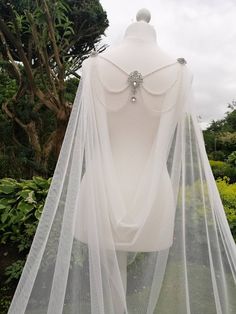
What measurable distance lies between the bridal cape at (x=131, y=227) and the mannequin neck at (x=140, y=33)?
17 centimetres

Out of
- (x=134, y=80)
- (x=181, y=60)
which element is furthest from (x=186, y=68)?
(x=134, y=80)

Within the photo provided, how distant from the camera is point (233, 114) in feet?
39.8

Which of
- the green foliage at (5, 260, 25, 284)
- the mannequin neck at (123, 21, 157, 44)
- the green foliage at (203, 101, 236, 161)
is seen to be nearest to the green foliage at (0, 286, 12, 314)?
the green foliage at (5, 260, 25, 284)

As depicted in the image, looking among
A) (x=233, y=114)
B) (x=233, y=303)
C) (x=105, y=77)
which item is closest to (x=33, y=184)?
(x=105, y=77)

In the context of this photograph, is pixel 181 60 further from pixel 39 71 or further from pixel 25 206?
pixel 39 71

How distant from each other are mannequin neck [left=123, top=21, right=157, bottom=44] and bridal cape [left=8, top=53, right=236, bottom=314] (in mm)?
167

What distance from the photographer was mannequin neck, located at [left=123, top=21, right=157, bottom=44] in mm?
1399

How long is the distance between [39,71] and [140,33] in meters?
3.55

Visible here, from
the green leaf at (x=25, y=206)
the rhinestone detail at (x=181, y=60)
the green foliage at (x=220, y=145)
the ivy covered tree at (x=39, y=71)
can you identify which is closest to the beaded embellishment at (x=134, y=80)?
the rhinestone detail at (x=181, y=60)

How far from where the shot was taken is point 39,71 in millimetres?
4680

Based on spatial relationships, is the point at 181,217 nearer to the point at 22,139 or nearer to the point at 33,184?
the point at 33,184

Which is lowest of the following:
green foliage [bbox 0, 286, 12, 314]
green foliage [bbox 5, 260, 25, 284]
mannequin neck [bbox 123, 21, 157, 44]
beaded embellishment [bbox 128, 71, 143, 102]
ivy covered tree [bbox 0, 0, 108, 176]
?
green foliage [bbox 0, 286, 12, 314]

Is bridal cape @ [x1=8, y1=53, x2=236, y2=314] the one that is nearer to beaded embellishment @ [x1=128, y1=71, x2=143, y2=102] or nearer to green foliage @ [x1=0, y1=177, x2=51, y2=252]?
beaded embellishment @ [x1=128, y1=71, x2=143, y2=102]

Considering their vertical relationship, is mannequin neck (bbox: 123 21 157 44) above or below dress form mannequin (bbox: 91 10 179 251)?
above
